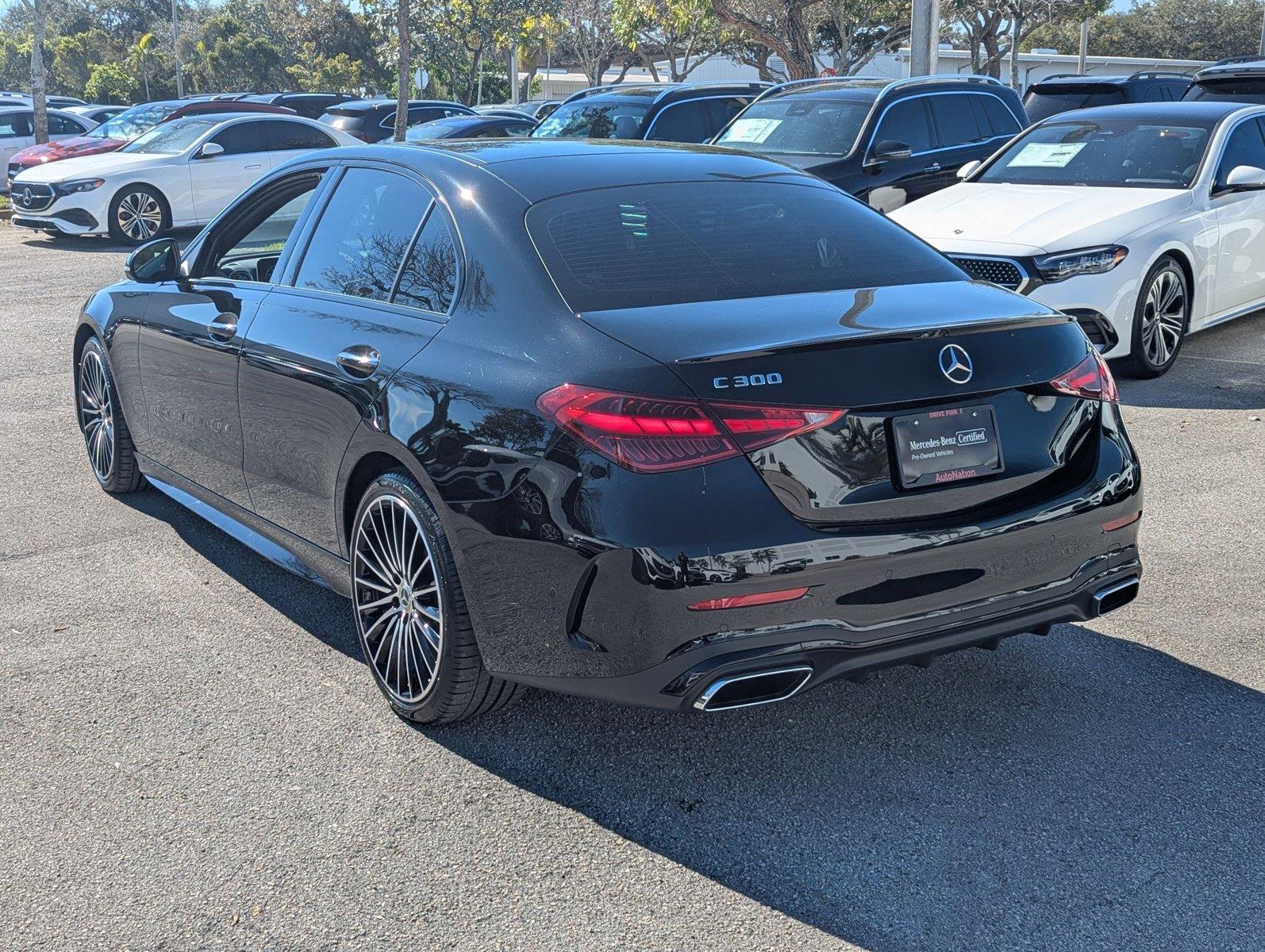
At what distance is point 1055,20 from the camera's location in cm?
4916

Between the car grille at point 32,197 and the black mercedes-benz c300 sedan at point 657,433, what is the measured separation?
13993mm

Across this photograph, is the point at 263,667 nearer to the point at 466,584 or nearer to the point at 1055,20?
the point at 466,584

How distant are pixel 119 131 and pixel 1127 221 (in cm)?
1683

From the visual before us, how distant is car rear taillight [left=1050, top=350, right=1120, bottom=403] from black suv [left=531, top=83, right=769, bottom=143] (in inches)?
484

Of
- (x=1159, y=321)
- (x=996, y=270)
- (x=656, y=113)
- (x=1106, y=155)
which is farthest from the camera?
(x=656, y=113)

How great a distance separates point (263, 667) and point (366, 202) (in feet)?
5.02

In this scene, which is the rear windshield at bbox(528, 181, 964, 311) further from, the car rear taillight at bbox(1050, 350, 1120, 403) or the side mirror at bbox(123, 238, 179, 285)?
the side mirror at bbox(123, 238, 179, 285)

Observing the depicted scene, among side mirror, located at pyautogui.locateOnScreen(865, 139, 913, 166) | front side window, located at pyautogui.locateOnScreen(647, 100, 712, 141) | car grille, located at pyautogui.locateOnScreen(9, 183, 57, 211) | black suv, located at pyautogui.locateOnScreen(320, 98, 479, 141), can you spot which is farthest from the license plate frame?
black suv, located at pyautogui.locateOnScreen(320, 98, 479, 141)

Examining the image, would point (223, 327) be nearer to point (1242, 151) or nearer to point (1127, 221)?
point (1127, 221)

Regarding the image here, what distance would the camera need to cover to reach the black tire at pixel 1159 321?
27.5 ft

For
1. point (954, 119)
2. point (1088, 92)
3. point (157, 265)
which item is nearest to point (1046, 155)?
point (954, 119)

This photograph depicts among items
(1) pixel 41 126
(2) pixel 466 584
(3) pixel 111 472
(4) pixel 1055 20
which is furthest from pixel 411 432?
(4) pixel 1055 20

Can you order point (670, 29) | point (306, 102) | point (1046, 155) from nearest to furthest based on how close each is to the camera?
point (1046, 155)
point (306, 102)
point (670, 29)

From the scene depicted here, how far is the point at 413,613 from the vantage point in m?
3.98
